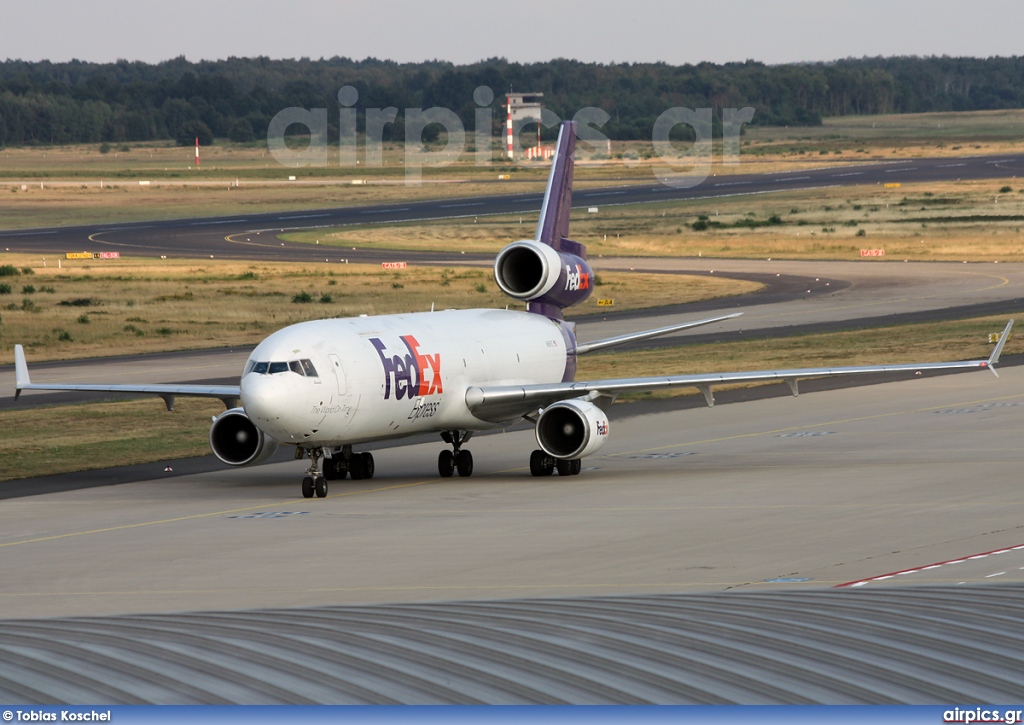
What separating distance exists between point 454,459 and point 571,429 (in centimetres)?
385

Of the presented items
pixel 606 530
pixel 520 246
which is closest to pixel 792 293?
pixel 520 246

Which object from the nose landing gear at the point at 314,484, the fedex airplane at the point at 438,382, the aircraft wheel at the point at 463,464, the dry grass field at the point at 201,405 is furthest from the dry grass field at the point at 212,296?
the nose landing gear at the point at 314,484

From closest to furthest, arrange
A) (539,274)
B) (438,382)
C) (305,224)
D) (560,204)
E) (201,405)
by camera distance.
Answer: (438,382) → (539,274) → (560,204) → (201,405) → (305,224)

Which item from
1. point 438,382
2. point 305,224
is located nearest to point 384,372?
point 438,382

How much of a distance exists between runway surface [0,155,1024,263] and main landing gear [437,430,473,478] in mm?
83001

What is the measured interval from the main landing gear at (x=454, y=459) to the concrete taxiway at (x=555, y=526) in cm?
50

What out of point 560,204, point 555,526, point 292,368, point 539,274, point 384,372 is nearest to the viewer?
point 555,526

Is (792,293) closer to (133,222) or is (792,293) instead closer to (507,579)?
→ (507,579)

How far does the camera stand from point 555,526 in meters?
31.3

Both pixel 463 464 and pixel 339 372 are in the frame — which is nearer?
pixel 339 372

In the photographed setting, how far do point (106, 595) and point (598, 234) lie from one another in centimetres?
12236

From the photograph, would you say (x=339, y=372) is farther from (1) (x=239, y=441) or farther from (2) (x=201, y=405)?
(2) (x=201, y=405)

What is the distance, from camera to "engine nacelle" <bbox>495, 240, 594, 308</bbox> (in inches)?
1725

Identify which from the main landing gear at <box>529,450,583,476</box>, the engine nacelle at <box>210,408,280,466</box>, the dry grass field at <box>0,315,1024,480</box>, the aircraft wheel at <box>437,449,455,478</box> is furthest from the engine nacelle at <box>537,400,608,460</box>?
the dry grass field at <box>0,315,1024,480</box>
